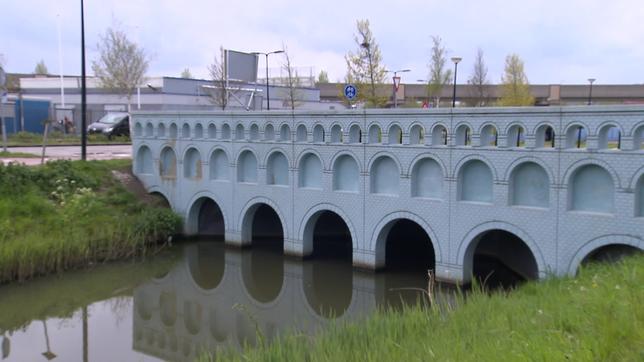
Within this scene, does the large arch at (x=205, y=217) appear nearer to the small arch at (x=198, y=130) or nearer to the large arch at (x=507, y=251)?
the small arch at (x=198, y=130)

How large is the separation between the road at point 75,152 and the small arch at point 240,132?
758cm

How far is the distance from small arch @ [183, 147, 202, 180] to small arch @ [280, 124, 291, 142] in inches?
152

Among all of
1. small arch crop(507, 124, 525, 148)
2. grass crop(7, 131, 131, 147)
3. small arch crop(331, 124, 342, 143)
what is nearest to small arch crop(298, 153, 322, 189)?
small arch crop(331, 124, 342, 143)

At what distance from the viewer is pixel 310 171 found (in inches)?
707

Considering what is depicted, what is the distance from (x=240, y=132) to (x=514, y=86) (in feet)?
77.6

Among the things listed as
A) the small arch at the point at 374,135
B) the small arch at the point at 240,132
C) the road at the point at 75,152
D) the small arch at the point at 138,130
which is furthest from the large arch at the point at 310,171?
the road at the point at 75,152

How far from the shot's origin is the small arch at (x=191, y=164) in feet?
68.8

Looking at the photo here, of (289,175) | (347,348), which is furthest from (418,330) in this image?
(289,175)

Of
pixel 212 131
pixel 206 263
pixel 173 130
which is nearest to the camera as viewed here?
pixel 206 263

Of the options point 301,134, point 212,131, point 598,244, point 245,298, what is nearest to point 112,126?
point 212,131

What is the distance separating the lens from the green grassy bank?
15992 mm

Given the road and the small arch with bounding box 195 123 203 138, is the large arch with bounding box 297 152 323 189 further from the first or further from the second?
the road

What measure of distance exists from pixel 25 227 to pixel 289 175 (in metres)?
7.18

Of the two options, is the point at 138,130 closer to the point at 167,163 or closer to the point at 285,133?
the point at 167,163
